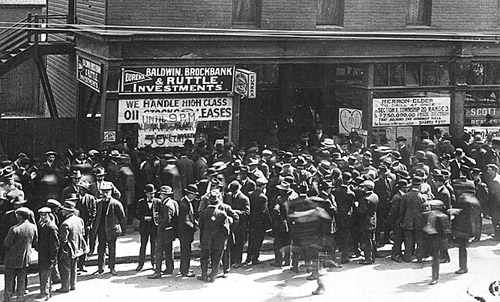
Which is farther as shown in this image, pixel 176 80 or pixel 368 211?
pixel 176 80

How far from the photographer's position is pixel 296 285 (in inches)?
550

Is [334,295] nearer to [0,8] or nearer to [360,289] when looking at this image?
[360,289]

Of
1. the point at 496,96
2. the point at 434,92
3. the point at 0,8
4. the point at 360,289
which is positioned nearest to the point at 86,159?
the point at 360,289

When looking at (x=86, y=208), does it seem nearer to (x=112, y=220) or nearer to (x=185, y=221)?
(x=112, y=220)

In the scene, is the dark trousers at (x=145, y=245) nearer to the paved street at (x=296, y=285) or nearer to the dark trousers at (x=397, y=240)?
the paved street at (x=296, y=285)

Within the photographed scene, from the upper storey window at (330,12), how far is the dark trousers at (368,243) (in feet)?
26.7

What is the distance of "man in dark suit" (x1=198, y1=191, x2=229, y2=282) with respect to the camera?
552 inches

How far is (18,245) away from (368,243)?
6.72 meters

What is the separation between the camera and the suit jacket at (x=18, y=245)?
12539mm

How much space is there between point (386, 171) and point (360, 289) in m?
3.55

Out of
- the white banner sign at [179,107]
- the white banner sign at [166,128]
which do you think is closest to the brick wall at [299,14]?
the white banner sign at [179,107]

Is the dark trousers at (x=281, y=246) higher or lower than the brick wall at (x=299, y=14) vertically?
lower

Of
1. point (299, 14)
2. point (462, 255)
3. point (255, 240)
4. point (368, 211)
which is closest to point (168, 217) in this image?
point (255, 240)

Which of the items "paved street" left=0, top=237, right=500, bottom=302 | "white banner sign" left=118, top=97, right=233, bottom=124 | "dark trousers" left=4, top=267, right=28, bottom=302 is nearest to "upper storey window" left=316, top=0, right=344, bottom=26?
"white banner sign" left=118, top=97, right=233, bottom=124
